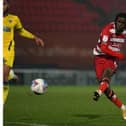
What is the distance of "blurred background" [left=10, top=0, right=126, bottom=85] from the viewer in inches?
740

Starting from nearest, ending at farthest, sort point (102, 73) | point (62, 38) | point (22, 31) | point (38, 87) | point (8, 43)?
point (38, 87) < point (102, 73) < point (8, 43) < point (22, 31) < point (62, 38)

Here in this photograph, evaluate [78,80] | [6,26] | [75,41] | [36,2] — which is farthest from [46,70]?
[6,26]

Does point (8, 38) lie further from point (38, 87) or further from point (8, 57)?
point (38, 87)

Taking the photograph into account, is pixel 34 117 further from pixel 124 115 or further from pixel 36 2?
pixel 36 2

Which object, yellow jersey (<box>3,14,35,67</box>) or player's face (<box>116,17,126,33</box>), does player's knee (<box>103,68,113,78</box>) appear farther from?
yellow jersey (<box>3,14,35,67</box>)

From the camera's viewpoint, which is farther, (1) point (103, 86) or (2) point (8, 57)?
(2) point (8, 57)

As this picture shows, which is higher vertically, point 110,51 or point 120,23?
point 120,23

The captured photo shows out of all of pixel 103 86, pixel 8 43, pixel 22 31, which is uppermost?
pixel 22 31

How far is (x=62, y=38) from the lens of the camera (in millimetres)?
20906

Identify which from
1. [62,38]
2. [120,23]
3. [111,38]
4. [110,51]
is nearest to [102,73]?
[110,51]

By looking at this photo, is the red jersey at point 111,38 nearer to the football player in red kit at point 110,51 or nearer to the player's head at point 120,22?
the football player in red kit at point 110,51

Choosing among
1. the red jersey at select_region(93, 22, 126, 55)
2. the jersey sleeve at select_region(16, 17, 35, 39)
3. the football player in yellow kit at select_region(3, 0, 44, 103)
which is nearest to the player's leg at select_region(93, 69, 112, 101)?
the red jersey at select_region(93, 22, 126, 55)

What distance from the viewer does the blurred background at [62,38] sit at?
18.8m

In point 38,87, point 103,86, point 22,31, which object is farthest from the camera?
point 22,31
